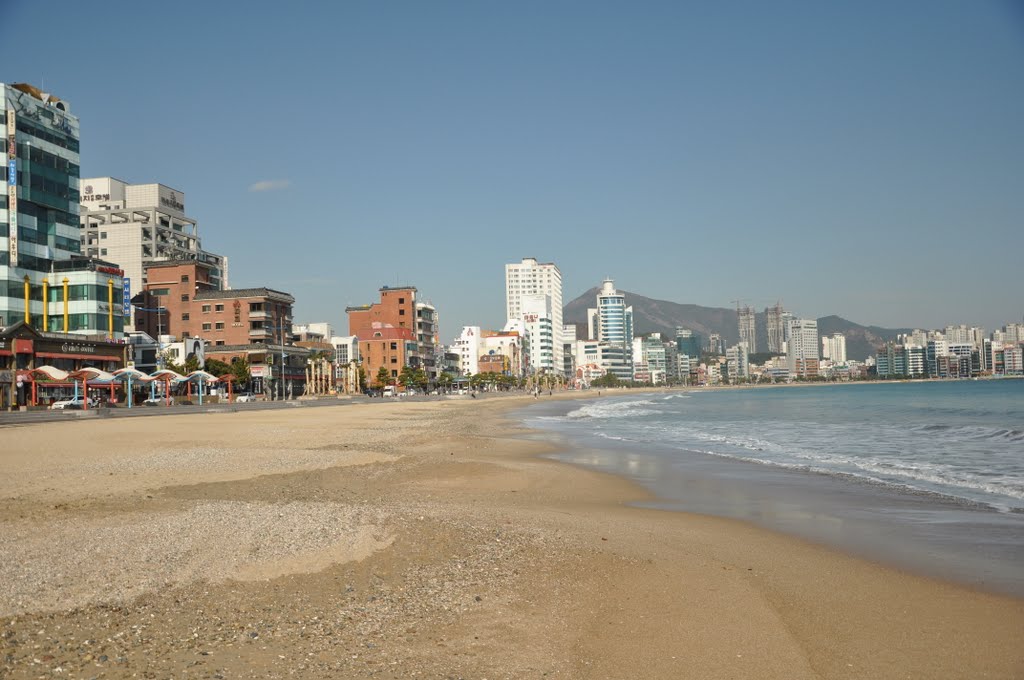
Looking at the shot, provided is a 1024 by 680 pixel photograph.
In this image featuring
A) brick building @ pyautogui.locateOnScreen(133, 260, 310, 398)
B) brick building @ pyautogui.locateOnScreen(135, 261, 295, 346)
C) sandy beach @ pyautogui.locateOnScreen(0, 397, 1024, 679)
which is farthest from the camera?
brick building @ pyautogui.locateOnScreen(135, 261, 295, 346)

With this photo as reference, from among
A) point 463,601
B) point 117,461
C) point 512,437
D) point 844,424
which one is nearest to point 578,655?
point 463,601

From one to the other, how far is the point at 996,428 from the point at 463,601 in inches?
1706

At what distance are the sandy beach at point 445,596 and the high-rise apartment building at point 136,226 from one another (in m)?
126

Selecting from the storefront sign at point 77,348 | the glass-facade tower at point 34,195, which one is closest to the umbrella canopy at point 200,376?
the storefront sign at point 77,348

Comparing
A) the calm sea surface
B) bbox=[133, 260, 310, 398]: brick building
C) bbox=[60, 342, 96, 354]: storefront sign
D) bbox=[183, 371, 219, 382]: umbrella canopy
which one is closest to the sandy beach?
the calm sea surface

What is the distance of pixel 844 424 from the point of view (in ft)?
163

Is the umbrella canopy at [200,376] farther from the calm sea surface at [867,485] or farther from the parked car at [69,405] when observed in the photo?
the calm sea surface at [867,485]

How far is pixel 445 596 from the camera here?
28.5 feet

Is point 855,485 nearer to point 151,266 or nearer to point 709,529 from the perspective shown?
point 709,529

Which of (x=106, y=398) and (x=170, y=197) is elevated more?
(x=170, y=197)

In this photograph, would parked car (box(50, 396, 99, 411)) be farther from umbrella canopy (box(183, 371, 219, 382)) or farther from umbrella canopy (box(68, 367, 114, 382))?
umbrella canopy (box(183, 371, 219, 382))

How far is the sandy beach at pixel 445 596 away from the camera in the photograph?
684cm

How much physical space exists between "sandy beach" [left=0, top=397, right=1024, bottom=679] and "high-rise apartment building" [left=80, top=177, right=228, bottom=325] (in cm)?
12639

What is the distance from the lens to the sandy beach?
6844 mm
